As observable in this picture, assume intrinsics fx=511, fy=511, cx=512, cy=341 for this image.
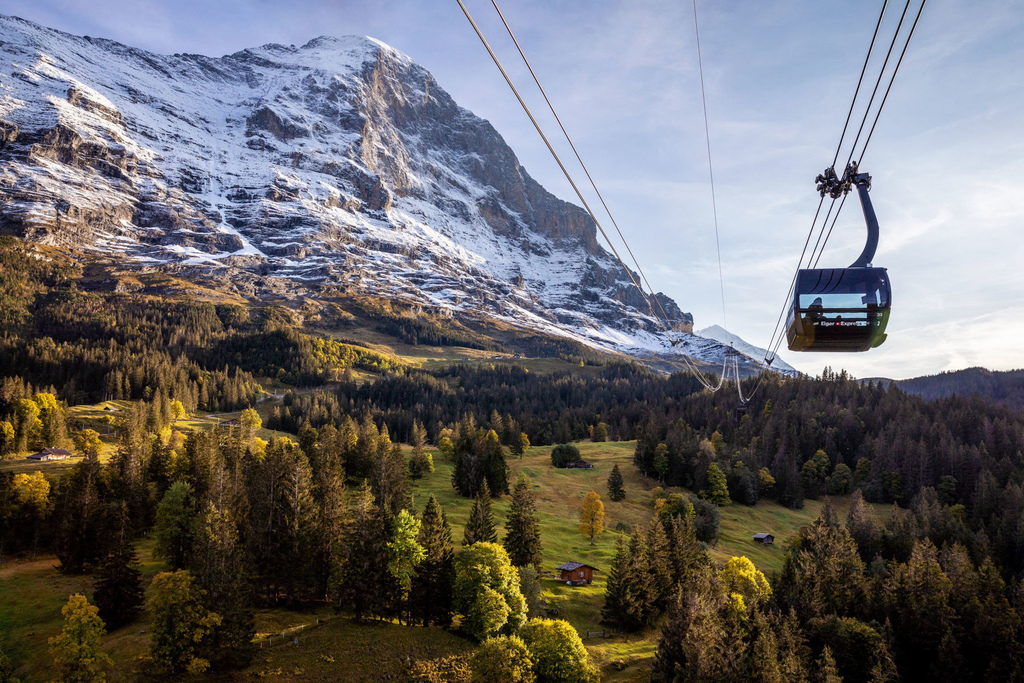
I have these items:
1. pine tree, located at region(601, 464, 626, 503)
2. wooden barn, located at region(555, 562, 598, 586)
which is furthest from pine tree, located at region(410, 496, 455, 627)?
pine tree, located at region(601, 464, 626, 503)

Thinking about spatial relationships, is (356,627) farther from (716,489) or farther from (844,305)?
(716,489)

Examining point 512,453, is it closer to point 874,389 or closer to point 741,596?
point 741,596

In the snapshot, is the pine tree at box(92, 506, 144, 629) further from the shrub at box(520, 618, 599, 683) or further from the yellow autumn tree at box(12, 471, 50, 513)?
the shrub at box(520, 618, 599, 683)

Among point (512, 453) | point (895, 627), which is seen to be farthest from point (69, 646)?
point (512, 453)

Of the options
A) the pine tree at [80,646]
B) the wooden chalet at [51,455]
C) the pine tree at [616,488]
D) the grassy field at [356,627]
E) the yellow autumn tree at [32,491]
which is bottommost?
the grassy field at [356,627]

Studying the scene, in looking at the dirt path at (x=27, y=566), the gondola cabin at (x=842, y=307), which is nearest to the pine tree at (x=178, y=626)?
the dirt path at (x=27, y=566)

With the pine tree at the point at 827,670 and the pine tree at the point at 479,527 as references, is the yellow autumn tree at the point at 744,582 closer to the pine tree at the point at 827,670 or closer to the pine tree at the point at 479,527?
the pine tree at the point at 827,670

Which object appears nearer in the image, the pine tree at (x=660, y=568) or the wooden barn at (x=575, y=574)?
the pine tree at (x=660, y=568)
